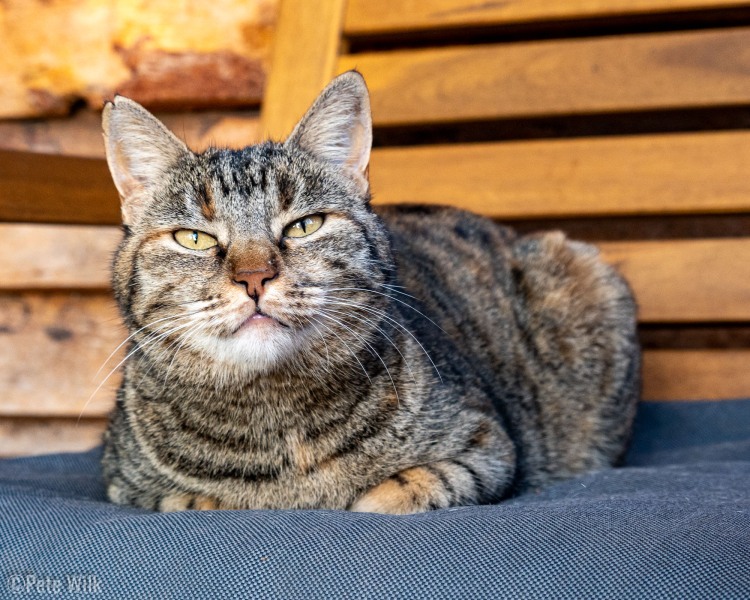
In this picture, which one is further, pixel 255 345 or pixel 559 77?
pixel 559 77

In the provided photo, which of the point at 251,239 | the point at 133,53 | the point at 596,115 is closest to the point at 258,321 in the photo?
the point at 251,239

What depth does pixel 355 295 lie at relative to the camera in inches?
59.9

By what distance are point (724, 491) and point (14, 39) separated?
108 inches

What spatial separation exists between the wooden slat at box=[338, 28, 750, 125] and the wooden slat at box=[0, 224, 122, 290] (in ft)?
3.58

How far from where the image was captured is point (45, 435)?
310 cm

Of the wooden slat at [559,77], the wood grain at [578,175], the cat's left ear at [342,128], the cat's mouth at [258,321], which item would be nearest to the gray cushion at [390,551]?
the cat's mouth at [258,321]

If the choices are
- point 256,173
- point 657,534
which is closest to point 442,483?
point 657,534

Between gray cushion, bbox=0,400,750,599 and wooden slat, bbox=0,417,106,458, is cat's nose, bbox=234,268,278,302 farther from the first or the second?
wooden slat, bbox=0,417,106,458

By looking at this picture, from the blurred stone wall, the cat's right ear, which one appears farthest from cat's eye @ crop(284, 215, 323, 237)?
the blurred stone wall

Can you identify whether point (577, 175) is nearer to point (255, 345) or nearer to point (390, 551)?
point (255, 345)

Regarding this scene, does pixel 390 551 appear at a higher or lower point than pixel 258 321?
lower

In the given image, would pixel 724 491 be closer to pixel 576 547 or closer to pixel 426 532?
pixel 576 547

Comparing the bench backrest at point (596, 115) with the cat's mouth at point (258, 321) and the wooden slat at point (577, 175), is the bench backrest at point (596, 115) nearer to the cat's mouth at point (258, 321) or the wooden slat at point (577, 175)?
the wooden slat at point (577, 175)

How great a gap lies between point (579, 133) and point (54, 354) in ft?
6.63
